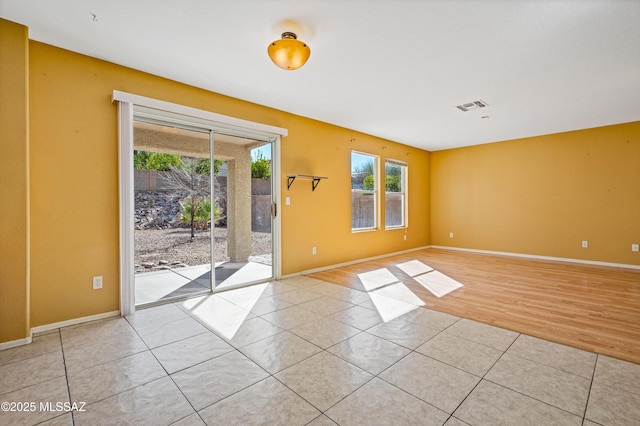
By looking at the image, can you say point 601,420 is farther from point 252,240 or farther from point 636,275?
point 636,275

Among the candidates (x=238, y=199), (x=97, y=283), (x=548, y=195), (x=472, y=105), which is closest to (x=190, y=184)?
(x=238, y=199)

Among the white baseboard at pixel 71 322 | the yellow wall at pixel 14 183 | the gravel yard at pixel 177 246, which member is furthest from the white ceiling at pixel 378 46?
the white baseboard at pixel 71 322

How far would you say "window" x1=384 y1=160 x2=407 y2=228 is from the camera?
6406mm

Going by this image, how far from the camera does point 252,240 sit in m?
4.23

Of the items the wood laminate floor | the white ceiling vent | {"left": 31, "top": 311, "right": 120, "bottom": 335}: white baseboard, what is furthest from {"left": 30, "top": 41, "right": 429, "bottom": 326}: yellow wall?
the white ceiling vent

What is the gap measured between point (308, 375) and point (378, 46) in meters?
2.74

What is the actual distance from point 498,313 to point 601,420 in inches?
61.6

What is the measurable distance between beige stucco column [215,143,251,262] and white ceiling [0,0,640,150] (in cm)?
74

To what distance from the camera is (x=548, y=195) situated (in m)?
5.82

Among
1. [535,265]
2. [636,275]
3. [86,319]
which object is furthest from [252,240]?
[636,275]

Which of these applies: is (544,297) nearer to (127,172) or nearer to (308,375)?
(308,375)

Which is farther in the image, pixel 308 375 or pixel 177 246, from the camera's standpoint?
pixel 177 246

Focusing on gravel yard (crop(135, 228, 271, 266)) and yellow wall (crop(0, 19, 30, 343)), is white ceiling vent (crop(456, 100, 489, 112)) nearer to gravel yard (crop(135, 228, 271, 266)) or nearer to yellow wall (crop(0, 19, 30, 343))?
gravel yard (crop(135, 228, 271, 266))

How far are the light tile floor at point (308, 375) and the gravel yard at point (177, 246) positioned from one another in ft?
2.45
